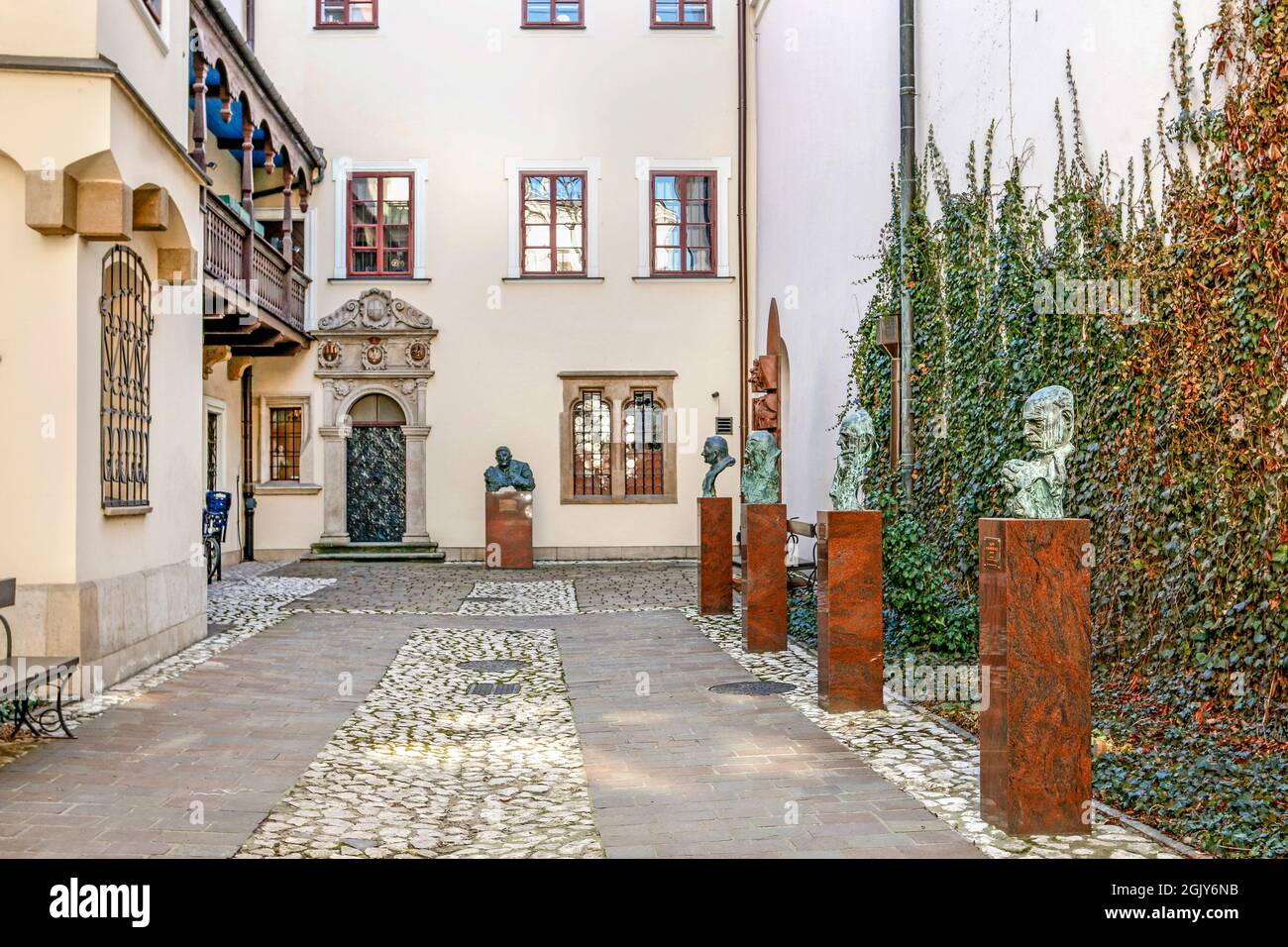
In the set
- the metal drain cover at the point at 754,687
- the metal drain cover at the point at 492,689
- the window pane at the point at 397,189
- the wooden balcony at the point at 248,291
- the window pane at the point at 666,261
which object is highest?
the window pane at the point at 397,189

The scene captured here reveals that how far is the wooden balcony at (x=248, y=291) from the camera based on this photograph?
12.5 meters

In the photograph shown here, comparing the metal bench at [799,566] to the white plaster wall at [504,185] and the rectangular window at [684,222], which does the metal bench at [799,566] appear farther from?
the rectangular window at [684,222]

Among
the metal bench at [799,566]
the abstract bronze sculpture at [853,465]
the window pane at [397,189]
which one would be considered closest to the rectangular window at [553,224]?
the window pane at [397,189]

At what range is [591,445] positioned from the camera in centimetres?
1873

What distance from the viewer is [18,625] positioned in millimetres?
6781

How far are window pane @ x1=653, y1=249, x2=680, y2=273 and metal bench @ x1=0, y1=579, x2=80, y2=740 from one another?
13776 mm

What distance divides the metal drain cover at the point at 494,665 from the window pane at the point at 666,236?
37.6ft

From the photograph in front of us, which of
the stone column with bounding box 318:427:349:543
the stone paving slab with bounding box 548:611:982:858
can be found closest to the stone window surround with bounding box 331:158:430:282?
the stone column with bounding box 318:427:349:543

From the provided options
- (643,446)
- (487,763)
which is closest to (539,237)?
(643,446)

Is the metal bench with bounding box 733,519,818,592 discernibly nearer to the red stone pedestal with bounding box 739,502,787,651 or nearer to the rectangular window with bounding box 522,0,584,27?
the red stone pedestal with bounding box 739,502,787,651

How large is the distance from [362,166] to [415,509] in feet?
18.3

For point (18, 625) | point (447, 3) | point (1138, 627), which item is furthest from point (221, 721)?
point (447, 3)

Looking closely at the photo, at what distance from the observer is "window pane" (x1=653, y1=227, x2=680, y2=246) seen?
18812 mm

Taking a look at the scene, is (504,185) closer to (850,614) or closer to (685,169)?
(685,169)
